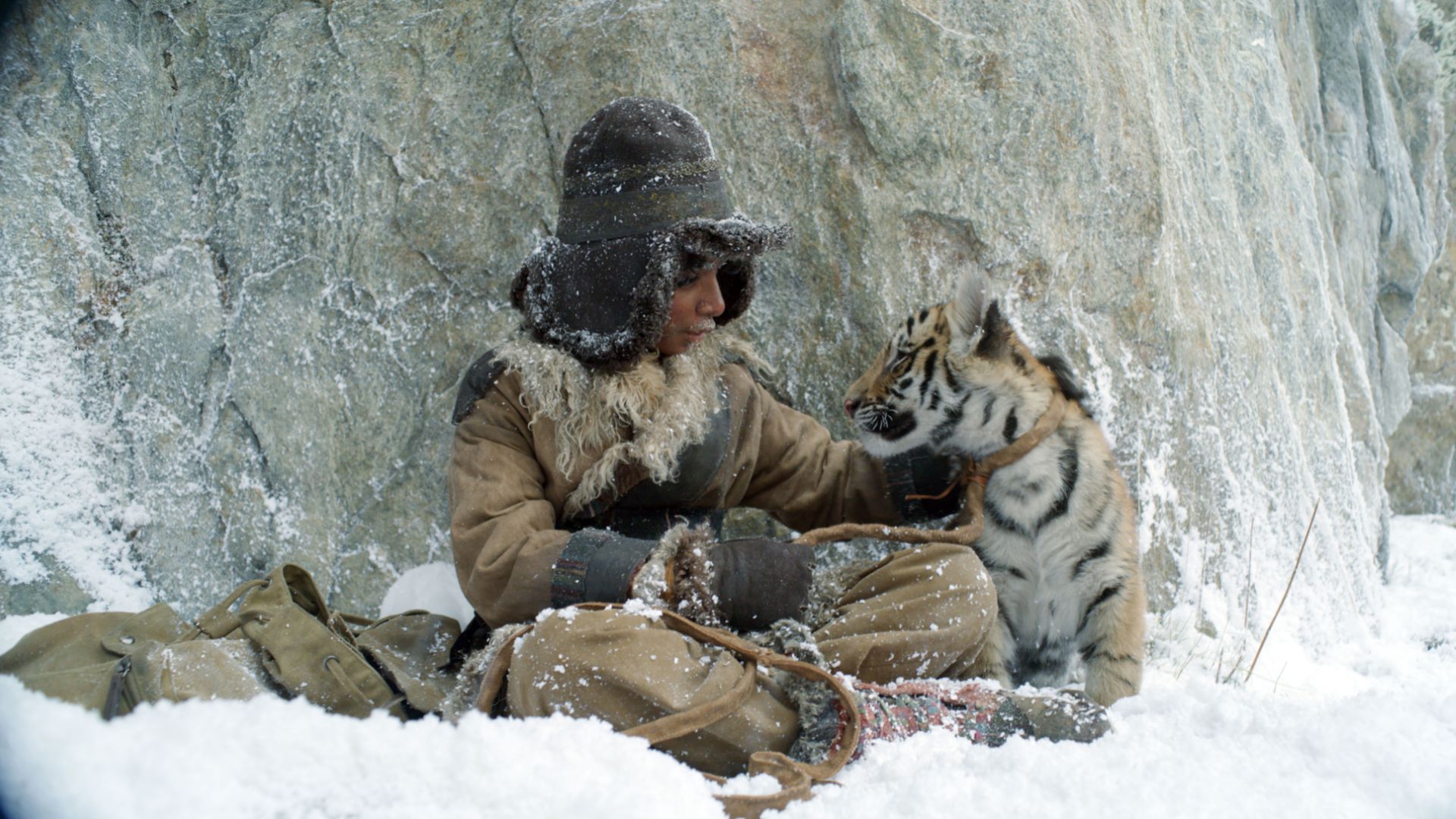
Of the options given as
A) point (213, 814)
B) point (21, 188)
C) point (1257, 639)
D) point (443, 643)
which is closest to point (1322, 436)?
point (1257, 639)

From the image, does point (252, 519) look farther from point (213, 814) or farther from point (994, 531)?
point (994, 531)

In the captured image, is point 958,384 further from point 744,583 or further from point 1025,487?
point 744,583

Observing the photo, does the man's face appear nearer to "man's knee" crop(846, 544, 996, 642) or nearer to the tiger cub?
the tiger cub

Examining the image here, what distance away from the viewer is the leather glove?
2.82 m

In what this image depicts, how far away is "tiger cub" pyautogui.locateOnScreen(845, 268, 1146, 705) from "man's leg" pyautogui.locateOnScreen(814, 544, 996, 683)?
29 centimetres

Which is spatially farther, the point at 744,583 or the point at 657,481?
the point at 657,481

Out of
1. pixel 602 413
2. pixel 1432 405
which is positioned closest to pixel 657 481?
pixel 602 413

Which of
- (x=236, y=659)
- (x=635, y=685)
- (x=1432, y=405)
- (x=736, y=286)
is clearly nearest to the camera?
(x=635, y=685)

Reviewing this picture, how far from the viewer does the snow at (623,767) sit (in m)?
1.93

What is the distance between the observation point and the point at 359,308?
13.3 feet

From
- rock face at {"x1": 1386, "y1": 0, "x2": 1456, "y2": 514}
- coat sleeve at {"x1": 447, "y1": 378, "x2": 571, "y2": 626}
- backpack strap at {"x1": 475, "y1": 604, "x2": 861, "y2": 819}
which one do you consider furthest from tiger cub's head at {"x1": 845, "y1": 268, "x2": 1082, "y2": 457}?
rock face at {"x1": 1386, "y1": 0, "x2": 1456, "y2": 514}

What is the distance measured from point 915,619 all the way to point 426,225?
254 centimetres

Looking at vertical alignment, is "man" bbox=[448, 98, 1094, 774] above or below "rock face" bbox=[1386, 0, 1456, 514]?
above

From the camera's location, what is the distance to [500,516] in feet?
9.84
